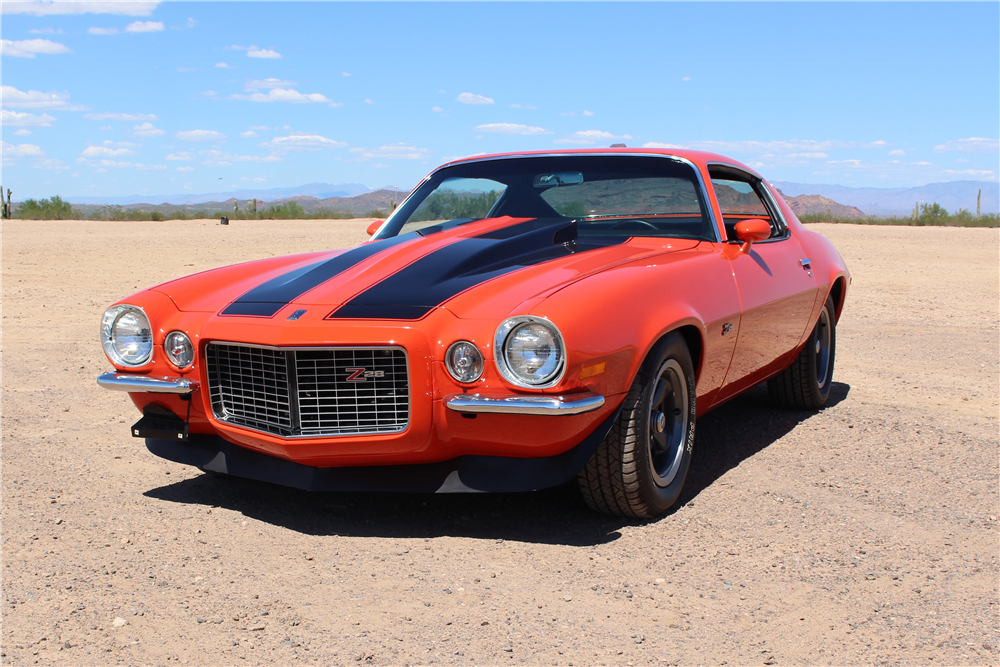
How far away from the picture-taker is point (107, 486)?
386 cm

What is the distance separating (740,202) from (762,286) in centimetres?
94

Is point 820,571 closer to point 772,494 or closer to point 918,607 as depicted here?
point 918,607

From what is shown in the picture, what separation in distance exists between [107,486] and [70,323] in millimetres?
5299

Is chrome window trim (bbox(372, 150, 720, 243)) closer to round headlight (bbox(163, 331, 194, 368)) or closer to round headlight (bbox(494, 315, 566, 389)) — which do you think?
round headlight (bbox(163, 331, 194, 368))

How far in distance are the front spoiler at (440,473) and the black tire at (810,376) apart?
2446 millimetres

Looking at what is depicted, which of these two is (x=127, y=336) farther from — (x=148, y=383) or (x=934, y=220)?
(x=934, y=220)

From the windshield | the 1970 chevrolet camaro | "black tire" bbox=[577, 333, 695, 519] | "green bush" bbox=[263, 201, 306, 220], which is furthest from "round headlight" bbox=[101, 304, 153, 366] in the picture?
"green bush" bbox=[263, 201, 306, 220]

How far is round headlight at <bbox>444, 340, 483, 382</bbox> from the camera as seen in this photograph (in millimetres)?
2957

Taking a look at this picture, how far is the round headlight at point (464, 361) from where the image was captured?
2.96 meters

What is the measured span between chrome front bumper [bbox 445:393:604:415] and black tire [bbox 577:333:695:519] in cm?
33

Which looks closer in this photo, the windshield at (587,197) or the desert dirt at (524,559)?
the desert dirt at (524,559)

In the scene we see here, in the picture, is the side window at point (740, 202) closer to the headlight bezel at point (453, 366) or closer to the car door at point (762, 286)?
the car door at point (762, 286)

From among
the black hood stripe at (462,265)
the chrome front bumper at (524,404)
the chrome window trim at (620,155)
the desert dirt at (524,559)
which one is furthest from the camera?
the chrome window trim at (620,155)

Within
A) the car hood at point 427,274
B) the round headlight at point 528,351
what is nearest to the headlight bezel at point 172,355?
the car hood at point 427,274
